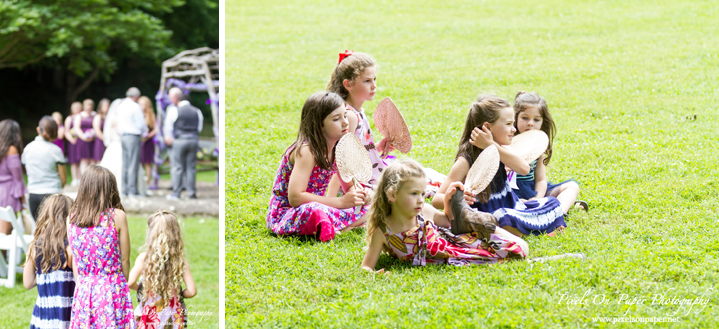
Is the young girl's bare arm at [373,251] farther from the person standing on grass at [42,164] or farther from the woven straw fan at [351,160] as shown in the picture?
the person standing on grass at [42,164]

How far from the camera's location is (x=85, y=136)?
13.7 m

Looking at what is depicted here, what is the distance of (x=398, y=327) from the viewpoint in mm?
3340

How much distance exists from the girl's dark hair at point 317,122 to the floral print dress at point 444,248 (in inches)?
35.0

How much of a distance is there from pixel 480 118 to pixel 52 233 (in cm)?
275

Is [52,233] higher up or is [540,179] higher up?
[540,179]

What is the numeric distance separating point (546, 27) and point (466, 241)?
12428 millimetres

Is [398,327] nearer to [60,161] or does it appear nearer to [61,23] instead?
[60,161]

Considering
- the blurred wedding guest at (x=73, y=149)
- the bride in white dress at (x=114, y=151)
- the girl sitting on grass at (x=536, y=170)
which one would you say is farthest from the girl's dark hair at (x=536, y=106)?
the blurred wedding guest at (x=73, y=149)

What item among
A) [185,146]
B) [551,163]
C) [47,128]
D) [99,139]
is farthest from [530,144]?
[99,139]

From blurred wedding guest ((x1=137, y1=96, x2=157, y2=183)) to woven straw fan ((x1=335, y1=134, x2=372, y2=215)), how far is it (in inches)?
358

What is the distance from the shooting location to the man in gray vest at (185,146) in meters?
11.6

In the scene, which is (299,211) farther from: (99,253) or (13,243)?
(13,243)

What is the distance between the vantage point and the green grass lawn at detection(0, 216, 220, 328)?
17.6 ft

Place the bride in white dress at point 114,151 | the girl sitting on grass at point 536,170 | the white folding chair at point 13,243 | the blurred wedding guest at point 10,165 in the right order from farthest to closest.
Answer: the bride in white dress at point 114,151 → the blurred wedding guest at point 10,165 → the white folding chair at point 13,243 → the girl sitting on grass at point 536,170
